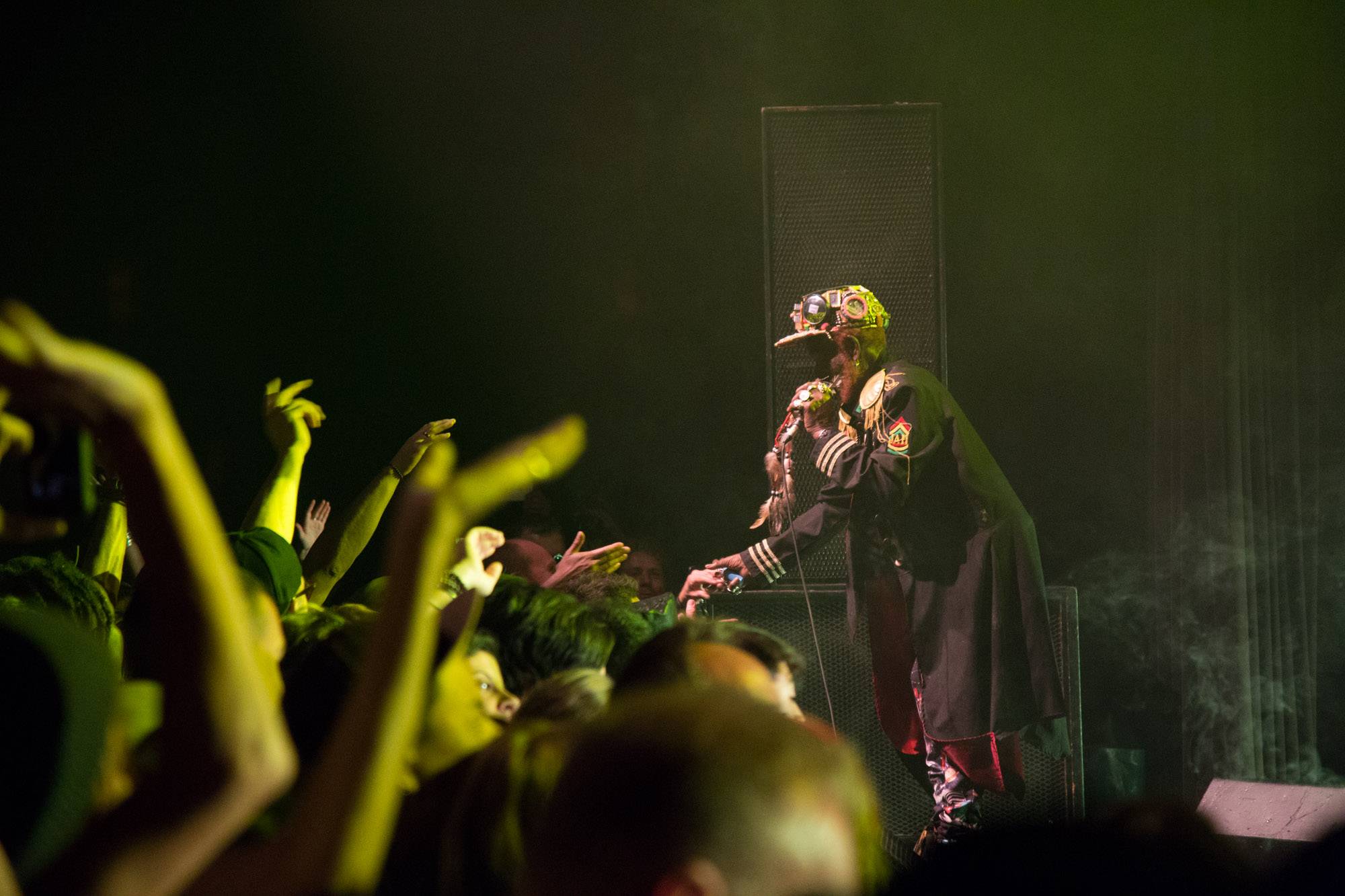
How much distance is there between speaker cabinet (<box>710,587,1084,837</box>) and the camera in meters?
3.75

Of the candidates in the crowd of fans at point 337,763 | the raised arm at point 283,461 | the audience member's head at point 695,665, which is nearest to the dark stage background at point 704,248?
the raised arm at point 283,461

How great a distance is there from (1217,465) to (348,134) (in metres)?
4.18

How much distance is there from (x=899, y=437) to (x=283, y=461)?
90.3 inches

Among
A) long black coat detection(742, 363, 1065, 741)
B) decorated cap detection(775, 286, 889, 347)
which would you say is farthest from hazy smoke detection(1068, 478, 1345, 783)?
decorated cap detection(775, 286, 889, 347)

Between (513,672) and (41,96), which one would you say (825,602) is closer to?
(513,672)

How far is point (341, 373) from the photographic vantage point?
5.33 m

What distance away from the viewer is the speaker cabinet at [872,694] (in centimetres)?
375

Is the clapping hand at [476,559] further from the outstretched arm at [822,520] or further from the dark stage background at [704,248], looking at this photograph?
the dark stage background at [704,248]

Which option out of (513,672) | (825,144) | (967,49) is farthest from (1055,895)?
(967,49)

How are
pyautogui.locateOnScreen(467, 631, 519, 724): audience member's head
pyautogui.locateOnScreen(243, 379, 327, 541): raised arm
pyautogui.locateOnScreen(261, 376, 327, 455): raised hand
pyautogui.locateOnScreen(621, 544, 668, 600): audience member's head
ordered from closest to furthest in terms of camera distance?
pyautogui.locateOnScreen(467, 631, 519, 724): audience member's head < pyautogui.locateOnScreen(243, 379, 327, 541): raised arm < pyautogui.locateOnScreen(261, 376, 327, 455): raised hand < pyautogui.locateOnScreen(621, 544, 668, 600): audience member's head

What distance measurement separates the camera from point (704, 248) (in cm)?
522

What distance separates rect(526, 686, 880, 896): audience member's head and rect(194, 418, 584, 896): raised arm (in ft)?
0.34

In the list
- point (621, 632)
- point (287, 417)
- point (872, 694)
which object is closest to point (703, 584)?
point (872, 694)

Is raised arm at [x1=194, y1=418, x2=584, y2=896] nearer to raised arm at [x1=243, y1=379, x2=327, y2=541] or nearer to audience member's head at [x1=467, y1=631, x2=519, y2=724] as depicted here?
audience member's head at [x1=467, y1=631, x2=519, y2=724]
